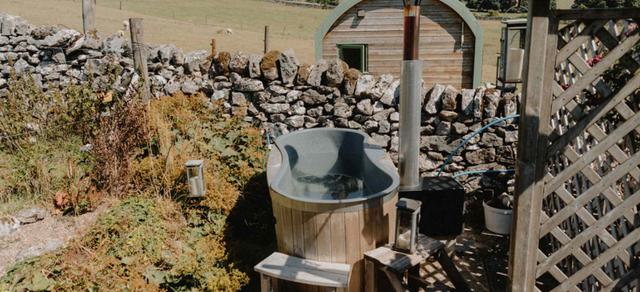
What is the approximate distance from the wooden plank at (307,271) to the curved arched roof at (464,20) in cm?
665

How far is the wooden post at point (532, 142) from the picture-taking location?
2.25 m

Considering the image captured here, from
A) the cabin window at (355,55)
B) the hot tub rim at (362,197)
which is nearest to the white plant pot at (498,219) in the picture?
the hot tub rim at (362,197)

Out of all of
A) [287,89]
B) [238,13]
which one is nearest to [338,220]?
[287,89]

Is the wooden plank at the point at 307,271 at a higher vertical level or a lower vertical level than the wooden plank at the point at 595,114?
lower

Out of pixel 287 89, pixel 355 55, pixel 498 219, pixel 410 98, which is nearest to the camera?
pixel 410 98

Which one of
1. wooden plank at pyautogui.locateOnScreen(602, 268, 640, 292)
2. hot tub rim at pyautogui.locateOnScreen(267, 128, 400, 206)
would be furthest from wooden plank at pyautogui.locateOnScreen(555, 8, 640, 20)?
hot tub rim at pyautogui.locateOnScreen(267, 128, 400, 206)

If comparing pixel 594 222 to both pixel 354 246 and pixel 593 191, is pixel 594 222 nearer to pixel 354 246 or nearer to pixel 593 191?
pixel 593 191

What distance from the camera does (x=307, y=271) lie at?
311 cm

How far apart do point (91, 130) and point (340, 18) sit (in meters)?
5.67

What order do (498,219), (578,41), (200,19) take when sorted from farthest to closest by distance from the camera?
(200,19), (498,219), (578,41)

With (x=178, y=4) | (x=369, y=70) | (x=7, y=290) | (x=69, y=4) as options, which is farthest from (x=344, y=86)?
(x=178, y=4)

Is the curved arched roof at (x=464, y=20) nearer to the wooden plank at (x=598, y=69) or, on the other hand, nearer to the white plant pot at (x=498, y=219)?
the white plant pot at (x=498, y=219)

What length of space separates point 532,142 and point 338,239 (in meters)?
1.42

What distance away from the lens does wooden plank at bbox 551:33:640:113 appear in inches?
83.7
